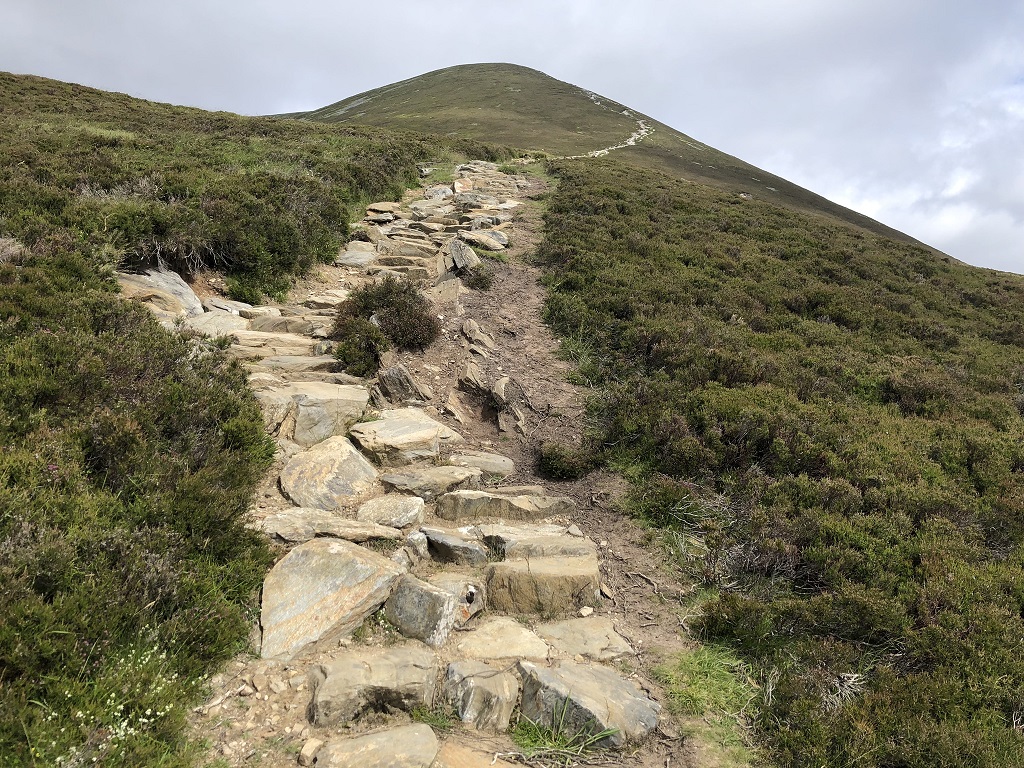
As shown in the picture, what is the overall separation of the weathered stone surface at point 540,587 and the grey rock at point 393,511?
1.10m

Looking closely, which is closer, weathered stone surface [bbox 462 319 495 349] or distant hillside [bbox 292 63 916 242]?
weathered stone surface [bbox 462 319 495 349]

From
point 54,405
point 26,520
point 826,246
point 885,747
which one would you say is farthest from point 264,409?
point 826,246

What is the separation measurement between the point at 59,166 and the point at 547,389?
1235 centimetres

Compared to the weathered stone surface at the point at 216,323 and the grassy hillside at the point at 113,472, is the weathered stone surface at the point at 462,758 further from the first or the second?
the weathered stone surface at the point at 216,323

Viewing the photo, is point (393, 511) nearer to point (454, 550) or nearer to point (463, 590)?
point (454, 550)

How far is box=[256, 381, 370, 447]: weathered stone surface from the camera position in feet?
23.2

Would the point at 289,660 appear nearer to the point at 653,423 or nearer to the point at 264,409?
the point at 264,409

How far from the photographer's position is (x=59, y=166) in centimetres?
1223

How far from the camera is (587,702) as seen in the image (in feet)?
14.1

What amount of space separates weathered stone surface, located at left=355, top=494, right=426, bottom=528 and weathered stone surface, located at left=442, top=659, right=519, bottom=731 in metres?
1.91

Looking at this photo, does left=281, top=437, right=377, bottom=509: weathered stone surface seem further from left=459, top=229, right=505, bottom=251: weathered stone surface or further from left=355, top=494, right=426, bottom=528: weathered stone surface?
left=459, top=229, right=505, bottom=251: weathered stone surface

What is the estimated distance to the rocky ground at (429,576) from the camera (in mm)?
3961

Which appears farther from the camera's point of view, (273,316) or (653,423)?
(273,316)

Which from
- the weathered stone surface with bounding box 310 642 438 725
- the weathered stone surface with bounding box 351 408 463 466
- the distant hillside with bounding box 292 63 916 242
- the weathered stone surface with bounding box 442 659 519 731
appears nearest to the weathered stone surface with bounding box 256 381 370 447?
the weathered stone surface with bounding box 351 408 463 466
